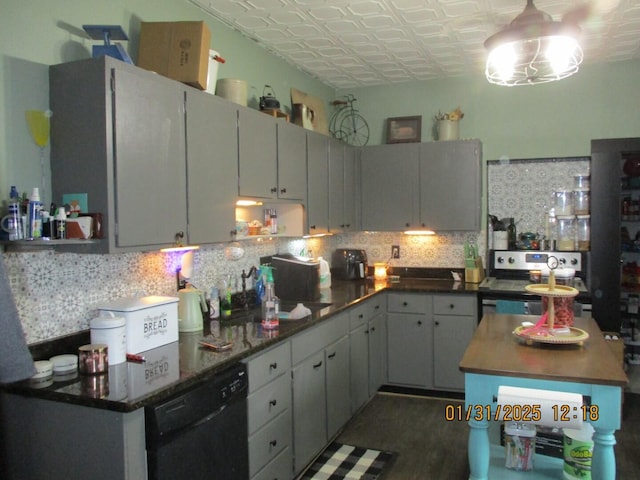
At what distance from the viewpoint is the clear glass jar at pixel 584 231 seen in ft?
14.4

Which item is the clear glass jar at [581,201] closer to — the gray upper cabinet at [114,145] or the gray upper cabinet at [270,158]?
the gray upper cabinet at [270,158]

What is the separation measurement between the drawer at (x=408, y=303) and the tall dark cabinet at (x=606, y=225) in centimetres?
139

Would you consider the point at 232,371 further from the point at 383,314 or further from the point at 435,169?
the point at 435,169

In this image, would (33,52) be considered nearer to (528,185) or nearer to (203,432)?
(203,432)

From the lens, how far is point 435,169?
454cm

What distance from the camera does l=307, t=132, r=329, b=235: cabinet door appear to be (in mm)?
3836

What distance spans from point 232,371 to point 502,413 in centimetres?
120

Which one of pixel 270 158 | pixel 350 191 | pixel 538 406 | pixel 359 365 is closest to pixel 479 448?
pixel 538 406

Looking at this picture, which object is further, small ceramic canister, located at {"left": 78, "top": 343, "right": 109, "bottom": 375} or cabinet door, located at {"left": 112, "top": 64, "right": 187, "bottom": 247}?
cabinet door, located at {"left": 112, "top": 64, "right": 187, "bottom": 247}

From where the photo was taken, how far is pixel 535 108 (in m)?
4.50

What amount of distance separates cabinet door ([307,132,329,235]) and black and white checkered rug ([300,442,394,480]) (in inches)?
61.5

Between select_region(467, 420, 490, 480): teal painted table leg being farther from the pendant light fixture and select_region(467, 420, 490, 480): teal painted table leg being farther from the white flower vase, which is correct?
the white flower vase

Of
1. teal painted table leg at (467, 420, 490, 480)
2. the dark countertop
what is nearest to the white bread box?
the dark countertop

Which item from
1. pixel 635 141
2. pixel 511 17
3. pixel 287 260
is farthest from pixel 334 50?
pixel 635 141
